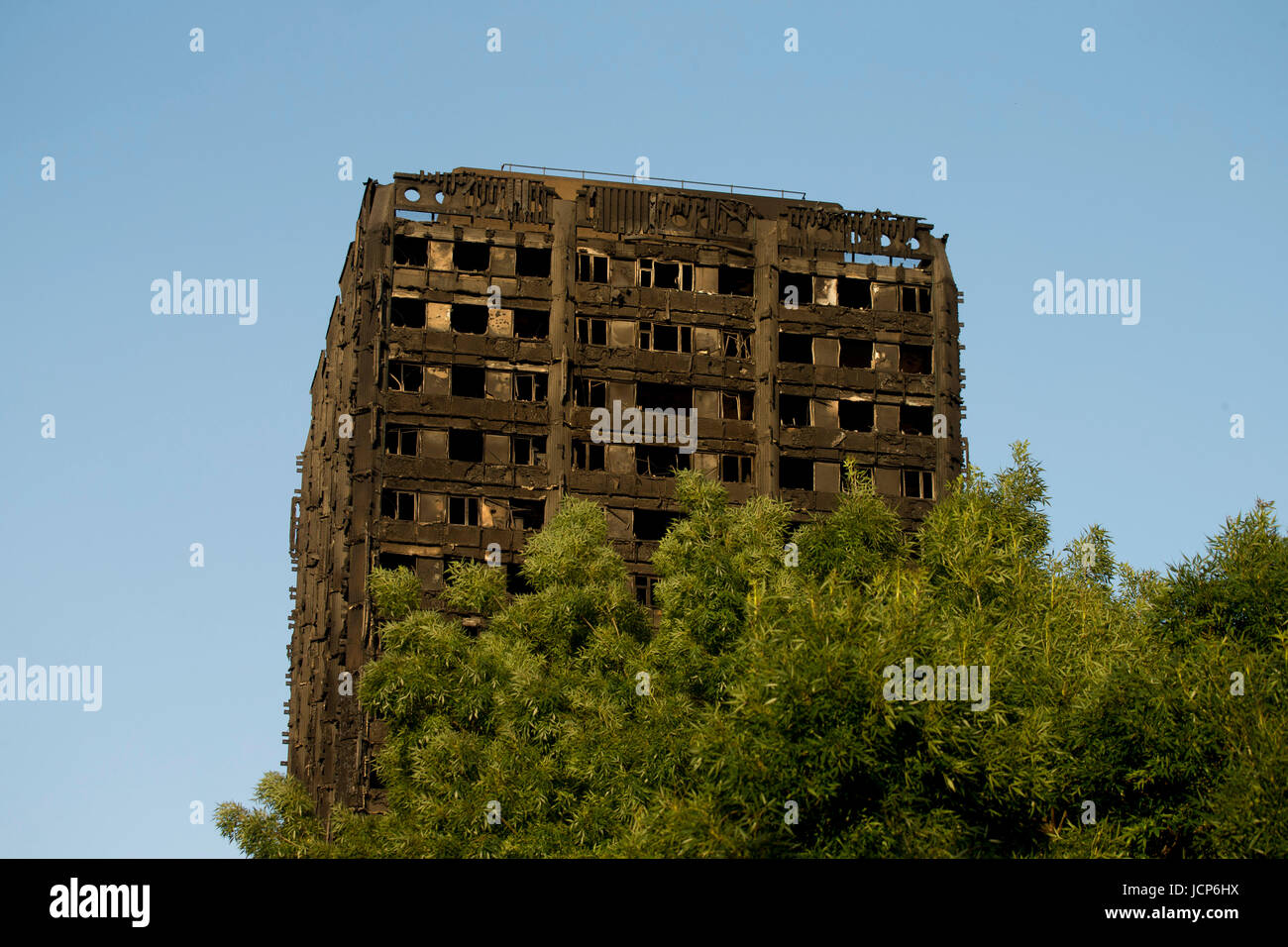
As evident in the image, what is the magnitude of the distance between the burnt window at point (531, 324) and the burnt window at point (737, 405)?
7814 mm

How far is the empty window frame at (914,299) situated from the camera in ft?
257

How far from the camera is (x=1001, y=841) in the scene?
37469 mm

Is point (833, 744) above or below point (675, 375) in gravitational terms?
below

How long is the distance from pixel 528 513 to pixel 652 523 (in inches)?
204

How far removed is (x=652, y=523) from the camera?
238ft

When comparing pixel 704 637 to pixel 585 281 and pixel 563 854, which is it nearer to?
pixel 563 854

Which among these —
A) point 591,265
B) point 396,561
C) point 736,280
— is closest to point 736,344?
point 736,280

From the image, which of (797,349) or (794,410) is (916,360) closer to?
(797,349)

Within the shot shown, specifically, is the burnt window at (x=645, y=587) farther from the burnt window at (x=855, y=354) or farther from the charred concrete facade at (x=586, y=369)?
the burnt window at (x=855, y=354)

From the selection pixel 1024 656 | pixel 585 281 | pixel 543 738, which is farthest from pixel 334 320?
pixel 1024 656

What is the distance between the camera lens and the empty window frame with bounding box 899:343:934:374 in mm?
77812

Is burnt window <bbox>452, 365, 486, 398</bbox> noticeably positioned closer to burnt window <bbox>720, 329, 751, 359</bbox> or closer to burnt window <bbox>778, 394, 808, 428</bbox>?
burnt window <bbox>720, 329, 751, 359</bbox>

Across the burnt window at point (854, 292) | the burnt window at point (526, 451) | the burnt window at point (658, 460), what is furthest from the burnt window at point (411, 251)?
the burnt window at point (854, 292)
